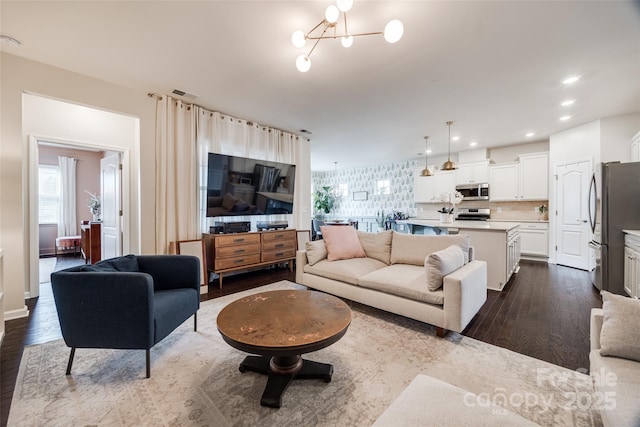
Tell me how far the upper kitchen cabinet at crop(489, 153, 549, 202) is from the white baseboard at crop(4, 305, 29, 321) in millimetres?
8237

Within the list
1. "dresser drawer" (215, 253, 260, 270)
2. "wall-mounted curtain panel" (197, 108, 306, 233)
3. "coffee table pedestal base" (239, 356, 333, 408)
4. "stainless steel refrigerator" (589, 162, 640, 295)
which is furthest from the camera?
"wall-mounted curtain panel" (197, 108, 306, 233)

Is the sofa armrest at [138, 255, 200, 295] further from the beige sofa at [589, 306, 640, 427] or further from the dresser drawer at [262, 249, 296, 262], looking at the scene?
the beige sofa at [589, 306, 640, 427]

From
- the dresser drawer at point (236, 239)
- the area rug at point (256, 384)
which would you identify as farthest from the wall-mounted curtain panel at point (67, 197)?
the area rug at point (256, 384)

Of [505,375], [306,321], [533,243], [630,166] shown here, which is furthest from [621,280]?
[306,321]

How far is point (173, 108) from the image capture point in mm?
3619

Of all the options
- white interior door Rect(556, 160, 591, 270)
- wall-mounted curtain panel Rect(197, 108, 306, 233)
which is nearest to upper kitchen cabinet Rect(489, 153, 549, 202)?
white interior door Rect(556, 160, 591, 270)

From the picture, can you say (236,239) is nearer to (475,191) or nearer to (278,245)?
(278,245)

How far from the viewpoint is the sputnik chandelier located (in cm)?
168

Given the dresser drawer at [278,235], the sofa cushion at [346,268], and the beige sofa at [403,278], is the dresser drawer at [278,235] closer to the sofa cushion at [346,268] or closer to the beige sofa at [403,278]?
the beige sofa at [403,278]

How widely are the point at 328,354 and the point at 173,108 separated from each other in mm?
3778

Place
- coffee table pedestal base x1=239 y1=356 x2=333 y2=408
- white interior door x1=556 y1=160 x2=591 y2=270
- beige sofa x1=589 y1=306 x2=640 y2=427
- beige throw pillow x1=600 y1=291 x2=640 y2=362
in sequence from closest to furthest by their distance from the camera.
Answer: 1. beige sofa x1=589 y1=306 x2=640 y2=427
2. beige throw pillow x1=600 y1=291 x2=640 y2=362
3. coffee table pedestal base x1=239 y1=356 x2=333 y2=408
4. white interior door x1=556 y1=160 x2=591 y2=270

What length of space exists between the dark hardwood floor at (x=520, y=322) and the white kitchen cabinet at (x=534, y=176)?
6.85 ft

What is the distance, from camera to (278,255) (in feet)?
14.7

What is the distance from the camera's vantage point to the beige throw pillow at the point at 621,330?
3.81 feet
